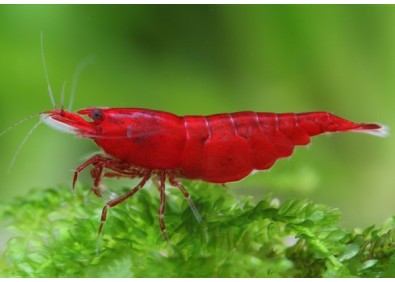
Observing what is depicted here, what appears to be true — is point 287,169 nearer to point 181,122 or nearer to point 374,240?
point 181,122

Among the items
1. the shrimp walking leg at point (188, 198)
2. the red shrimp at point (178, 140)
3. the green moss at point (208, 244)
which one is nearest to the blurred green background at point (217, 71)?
the red shrimp at point (178, 140)

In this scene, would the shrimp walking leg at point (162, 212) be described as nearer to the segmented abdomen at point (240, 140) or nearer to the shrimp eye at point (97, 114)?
the segmented abdomen at point (240, 140)

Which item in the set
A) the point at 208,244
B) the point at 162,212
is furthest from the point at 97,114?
the point at 208,244

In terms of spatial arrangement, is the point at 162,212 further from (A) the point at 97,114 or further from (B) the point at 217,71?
(B) the point at 217,71

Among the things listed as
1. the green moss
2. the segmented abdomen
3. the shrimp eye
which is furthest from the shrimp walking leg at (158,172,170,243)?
the shrimp eye

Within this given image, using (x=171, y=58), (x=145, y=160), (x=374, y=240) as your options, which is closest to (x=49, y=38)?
(x=171, y=58)
